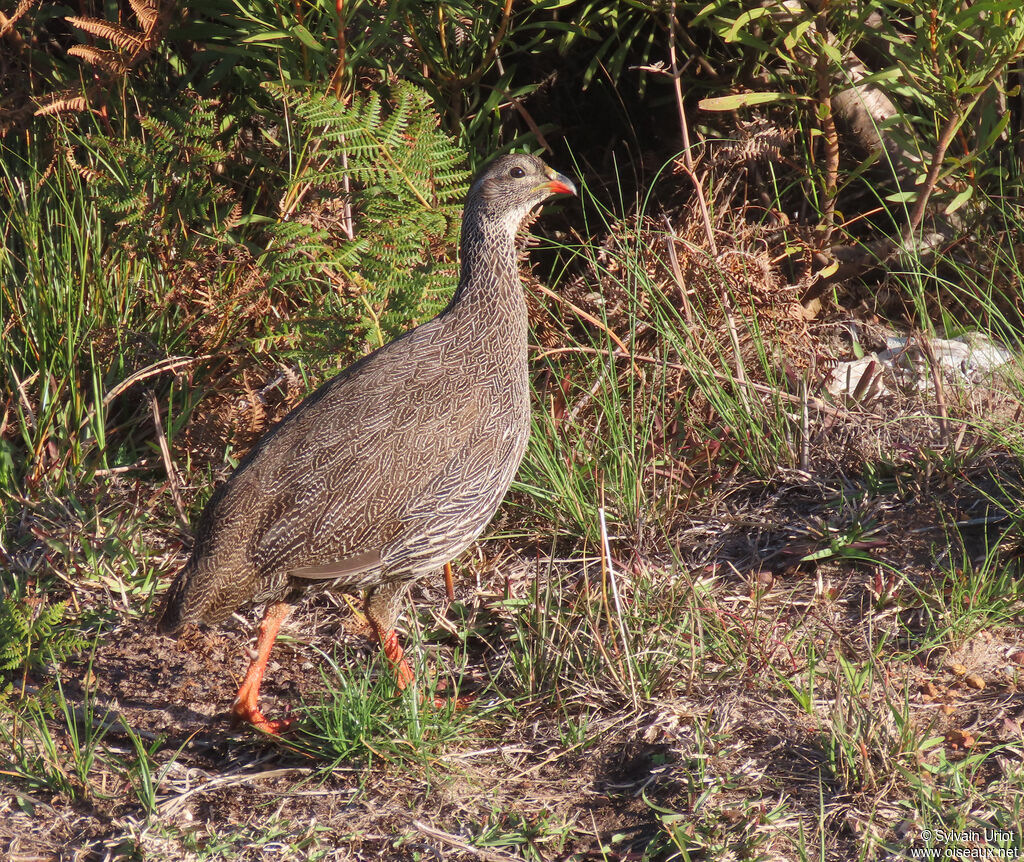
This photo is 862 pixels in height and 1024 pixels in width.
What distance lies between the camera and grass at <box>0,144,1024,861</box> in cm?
326

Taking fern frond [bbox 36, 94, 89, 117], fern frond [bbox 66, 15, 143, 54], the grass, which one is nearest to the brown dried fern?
fern frond [bbox 36, 94, 89, 117]

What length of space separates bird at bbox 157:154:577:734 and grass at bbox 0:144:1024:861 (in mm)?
319

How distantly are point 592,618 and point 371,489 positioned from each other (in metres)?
0.88

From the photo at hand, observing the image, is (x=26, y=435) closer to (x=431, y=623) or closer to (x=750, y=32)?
(x=431, y=623)

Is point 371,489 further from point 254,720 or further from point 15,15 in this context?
point 15,15

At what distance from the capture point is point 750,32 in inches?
205

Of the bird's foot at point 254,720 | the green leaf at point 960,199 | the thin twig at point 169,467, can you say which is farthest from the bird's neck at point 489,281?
the green leaf at point 960,199

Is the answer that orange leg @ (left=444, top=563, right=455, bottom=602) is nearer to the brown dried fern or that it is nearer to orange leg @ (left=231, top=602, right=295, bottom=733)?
orange leg @ (left=231, top=602, right=295, bottom=733)

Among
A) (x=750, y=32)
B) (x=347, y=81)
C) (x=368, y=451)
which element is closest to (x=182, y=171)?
(x=347, y=81)

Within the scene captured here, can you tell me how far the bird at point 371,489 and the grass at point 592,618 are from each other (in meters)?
0.32

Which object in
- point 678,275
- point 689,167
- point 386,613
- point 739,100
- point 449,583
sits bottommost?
point 449,583

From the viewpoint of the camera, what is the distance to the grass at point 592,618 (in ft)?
10.7

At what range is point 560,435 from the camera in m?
4.86

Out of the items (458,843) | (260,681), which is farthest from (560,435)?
(458,843)
